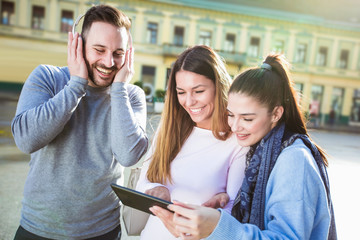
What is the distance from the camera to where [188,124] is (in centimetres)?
180

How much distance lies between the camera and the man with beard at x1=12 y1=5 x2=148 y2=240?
131 cm

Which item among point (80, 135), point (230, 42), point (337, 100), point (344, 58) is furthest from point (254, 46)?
point (80, 135)

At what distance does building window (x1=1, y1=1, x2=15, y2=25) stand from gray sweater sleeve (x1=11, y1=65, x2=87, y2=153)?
21534 mm

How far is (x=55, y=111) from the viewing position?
4.20 feet

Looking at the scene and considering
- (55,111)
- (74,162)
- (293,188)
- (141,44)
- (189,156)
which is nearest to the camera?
(293,188)

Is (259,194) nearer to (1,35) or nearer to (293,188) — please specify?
(293,188)

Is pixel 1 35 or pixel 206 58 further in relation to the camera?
pixel 1 35

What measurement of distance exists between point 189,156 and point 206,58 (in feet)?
1.98

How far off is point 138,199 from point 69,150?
519 millimetres

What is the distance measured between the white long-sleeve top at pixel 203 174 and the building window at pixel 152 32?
2036 centimetres

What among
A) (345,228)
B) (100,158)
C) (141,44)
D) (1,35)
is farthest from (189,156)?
(1,35)

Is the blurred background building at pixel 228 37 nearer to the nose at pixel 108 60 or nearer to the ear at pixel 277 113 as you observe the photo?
the nose at pixel 108 60

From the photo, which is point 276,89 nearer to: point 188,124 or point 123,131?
point 188,124

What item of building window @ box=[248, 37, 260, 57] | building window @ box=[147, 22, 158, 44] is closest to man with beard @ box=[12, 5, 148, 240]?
building window @ box=[147, 22, 158, 44]
